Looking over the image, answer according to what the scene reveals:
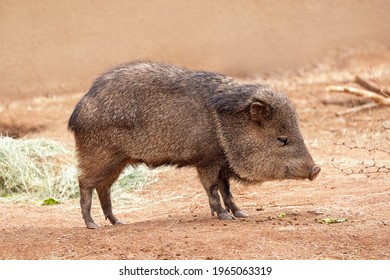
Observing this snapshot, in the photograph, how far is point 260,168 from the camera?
640cm

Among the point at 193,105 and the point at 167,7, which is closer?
the point at 193,105

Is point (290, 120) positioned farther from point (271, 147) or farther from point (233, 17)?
point (233, 17)

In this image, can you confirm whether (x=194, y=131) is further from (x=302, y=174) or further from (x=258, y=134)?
(x=302, y=174)

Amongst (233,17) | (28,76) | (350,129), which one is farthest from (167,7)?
(350,129)

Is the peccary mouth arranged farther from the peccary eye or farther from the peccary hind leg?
the peccary hind leg

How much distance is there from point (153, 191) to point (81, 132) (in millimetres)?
2111

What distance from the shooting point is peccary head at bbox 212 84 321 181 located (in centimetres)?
638

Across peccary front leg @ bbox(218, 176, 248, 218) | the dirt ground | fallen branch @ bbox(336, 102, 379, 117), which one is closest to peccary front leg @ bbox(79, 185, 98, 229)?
the dirt ground

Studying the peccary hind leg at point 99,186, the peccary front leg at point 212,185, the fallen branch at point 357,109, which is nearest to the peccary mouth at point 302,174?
the peccary front leg at point 212,185

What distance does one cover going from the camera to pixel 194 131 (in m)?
6.42

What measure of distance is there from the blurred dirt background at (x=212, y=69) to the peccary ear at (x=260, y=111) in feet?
2.42

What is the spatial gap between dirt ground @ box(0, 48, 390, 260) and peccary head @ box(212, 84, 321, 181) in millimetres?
383

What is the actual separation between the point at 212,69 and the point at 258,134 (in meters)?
6.53

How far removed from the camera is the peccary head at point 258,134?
6383mm
